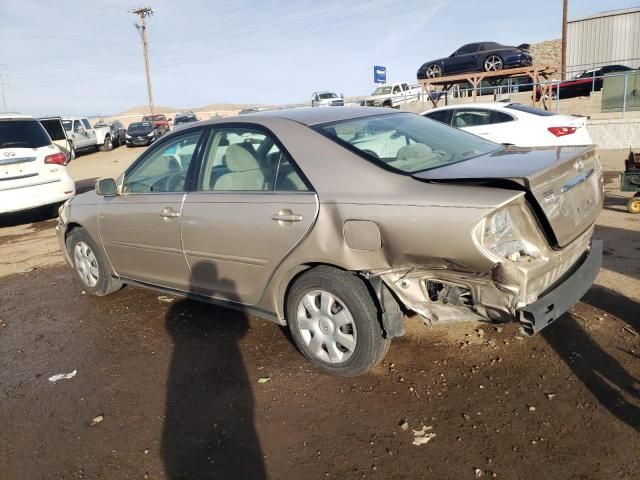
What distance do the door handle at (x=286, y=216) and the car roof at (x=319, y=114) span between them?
65cm

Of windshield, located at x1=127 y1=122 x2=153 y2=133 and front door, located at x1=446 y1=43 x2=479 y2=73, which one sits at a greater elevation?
front door, located at x1=446 y1=43 x2=479 y2=73

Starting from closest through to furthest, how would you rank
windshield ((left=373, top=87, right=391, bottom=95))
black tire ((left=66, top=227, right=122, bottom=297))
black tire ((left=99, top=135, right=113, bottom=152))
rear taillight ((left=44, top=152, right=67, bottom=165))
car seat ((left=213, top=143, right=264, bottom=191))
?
1. car seat ((left=213, top=143, right=264, bottom=191))
2. black tire ((left=66, top=227, right=122, bottom=297))
3. rear taillight ((left=44, top=152, right=67, bottom=165))
4. black tire ((left=99, top=135, right=113, bottom=152))
5. windshield ((left=373, top=87, right=391, bottom=95))

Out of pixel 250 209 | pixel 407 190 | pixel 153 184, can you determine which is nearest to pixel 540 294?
pixel 407 190

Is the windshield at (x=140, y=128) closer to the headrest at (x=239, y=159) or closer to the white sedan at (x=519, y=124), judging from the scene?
the white sedan at (x=519, y=124)

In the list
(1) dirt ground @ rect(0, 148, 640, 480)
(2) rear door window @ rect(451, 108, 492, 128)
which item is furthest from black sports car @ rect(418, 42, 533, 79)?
(1) dirt ground @ rect(0, 148, 640, 480)

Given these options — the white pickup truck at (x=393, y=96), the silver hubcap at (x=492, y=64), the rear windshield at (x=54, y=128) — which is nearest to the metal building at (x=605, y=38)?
the white pickup truck at (x=393, y=96)

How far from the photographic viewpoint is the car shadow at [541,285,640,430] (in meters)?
2.82

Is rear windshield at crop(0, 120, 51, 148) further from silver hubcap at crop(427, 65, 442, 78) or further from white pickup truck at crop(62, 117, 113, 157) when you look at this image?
white pickup truck at crop(62, 117, 113, 157)

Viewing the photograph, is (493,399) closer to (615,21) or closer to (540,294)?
(540,294)

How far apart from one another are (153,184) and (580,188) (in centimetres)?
322

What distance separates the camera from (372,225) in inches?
115

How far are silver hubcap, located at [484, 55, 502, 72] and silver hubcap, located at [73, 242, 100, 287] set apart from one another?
17.0m

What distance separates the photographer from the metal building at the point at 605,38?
3006 cm

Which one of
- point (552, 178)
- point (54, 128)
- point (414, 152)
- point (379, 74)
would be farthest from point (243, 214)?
point (379, 74)
